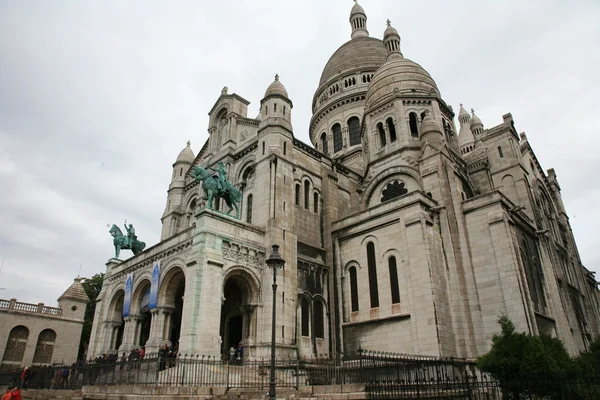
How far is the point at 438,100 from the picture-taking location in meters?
30.9

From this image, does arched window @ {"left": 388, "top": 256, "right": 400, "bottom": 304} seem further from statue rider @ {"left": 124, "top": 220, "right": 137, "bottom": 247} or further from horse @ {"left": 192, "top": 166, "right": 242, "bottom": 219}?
statue rider @ {"left": 124, "top": 220, "right": 137, "bottom": 247}

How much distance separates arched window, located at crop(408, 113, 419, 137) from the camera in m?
29.9

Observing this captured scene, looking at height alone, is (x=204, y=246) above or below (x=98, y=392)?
above

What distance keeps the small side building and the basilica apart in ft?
35.9

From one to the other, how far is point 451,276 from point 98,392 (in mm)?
17592

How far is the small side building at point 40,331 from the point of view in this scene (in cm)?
3316

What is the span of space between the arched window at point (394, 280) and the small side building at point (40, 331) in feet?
99.7

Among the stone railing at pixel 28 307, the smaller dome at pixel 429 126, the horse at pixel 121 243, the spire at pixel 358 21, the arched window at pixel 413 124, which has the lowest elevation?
the stone railing at pixel 28 307

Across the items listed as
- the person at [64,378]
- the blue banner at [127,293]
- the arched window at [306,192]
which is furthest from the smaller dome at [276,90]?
the person at [64,378]

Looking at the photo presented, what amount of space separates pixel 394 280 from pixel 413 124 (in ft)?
43.5

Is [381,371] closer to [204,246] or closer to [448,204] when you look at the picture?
[204,246]

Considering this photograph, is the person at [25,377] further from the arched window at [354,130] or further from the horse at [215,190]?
the arched window at [354,130]

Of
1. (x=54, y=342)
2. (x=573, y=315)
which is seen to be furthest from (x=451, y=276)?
(x=54, y=342)

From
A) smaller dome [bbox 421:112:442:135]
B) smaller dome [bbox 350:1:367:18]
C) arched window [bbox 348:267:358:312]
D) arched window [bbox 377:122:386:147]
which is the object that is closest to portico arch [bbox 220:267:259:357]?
arched window [bbox 348:267:358:312]
